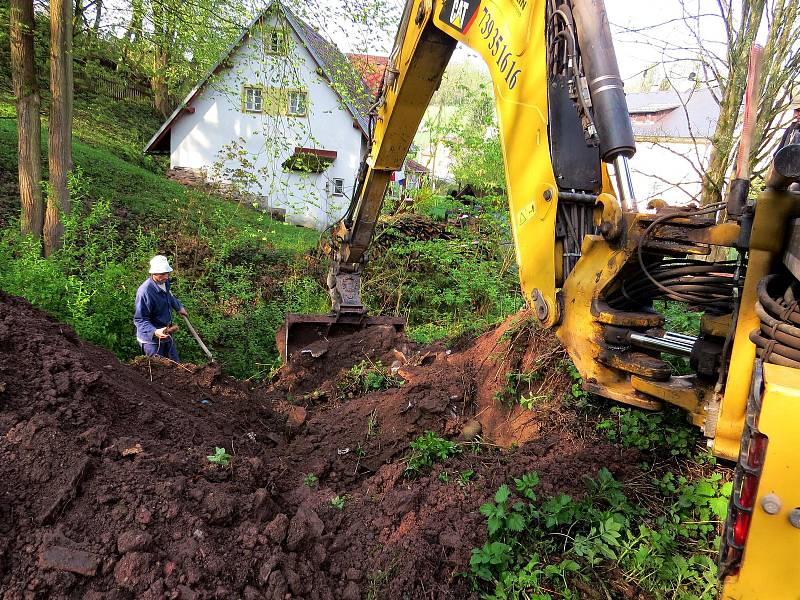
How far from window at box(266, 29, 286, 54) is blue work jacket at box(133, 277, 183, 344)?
4.95m

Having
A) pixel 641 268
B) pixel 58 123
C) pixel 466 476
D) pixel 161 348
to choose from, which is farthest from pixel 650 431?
pixel 58 123

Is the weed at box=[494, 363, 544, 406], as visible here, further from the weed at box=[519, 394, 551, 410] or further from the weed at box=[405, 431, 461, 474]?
the weed at box=[405, 431, 461, 474]

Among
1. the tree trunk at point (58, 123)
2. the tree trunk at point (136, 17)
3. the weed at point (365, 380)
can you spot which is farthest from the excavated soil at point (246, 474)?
the tree trunk at point (136, 17)

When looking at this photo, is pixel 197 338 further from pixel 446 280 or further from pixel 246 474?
pixel 446 280

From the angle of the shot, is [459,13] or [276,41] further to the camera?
[276,41]

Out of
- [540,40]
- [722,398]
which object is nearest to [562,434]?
[722,398]

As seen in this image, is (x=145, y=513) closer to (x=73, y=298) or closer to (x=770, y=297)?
(x=770, y=297)

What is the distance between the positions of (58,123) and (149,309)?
4.07 metres

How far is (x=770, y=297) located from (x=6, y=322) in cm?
Answer: 514

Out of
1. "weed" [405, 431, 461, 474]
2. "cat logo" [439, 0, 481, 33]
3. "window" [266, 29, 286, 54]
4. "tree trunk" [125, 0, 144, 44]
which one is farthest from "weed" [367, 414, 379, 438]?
"tree trunk" [125, 0, 144, 44]

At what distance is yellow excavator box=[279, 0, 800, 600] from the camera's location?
4.97 feet

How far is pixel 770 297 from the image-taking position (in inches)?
76.9

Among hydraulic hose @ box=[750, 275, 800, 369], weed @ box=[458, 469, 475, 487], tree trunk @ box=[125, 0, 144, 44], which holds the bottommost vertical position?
weed @ box=[458, 469, 475, 487]

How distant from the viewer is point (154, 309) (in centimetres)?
607
